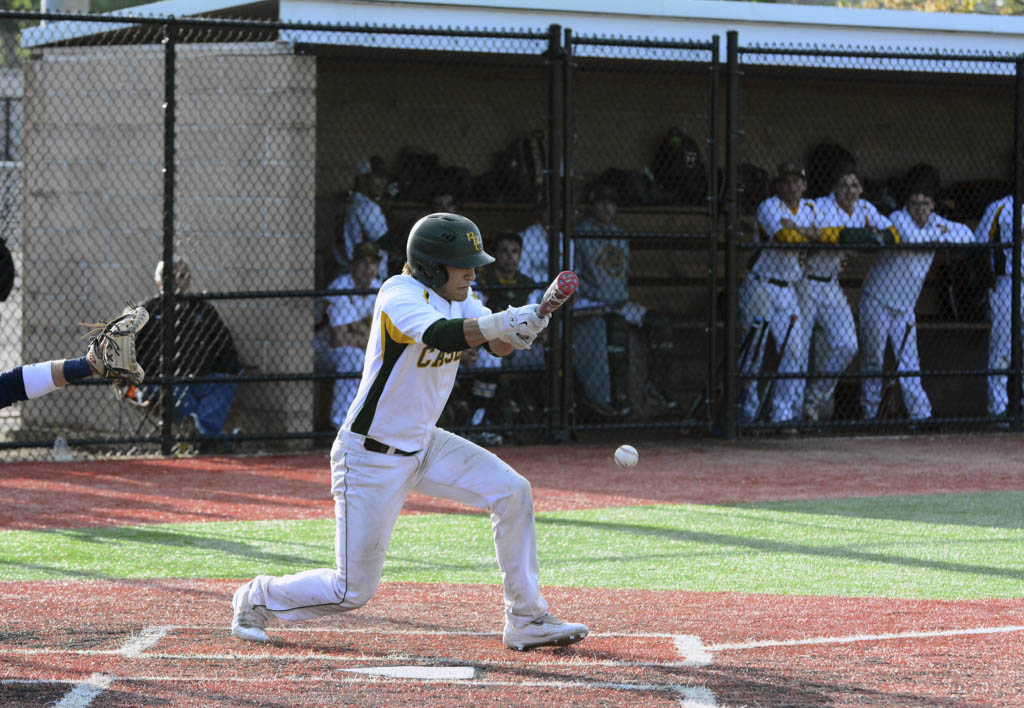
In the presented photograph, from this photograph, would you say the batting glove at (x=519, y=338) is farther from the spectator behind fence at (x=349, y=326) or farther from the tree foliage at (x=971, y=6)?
the tree foliage at (x=971, y=6)

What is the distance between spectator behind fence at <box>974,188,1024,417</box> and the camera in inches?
462

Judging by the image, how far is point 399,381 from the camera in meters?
4.69

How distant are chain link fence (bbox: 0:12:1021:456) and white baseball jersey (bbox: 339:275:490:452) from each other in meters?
5.02

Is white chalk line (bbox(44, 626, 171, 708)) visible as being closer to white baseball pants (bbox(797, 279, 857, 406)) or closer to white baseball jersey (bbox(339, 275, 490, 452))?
white baseball jersey (bbox(339, 275, 490, 452))

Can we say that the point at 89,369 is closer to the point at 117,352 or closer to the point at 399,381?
the point at 117,352

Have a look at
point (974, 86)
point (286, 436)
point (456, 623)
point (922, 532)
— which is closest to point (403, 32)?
point (286, 436)

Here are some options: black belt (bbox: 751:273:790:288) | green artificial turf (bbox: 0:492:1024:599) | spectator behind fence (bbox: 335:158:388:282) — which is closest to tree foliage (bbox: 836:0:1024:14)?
black belt (bbox: 751:273:790:288)

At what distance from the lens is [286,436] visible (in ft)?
32.5

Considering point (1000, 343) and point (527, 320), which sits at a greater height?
point (527, 320)

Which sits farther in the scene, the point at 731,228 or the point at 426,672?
the point at 731,228

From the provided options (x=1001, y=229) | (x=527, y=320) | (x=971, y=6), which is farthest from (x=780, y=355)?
(x=971, y=6)

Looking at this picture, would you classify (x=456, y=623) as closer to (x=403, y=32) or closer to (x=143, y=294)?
(x=403, y=32)

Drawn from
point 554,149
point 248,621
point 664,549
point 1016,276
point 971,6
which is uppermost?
point 971,6

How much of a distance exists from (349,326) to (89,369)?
18.0 ft
